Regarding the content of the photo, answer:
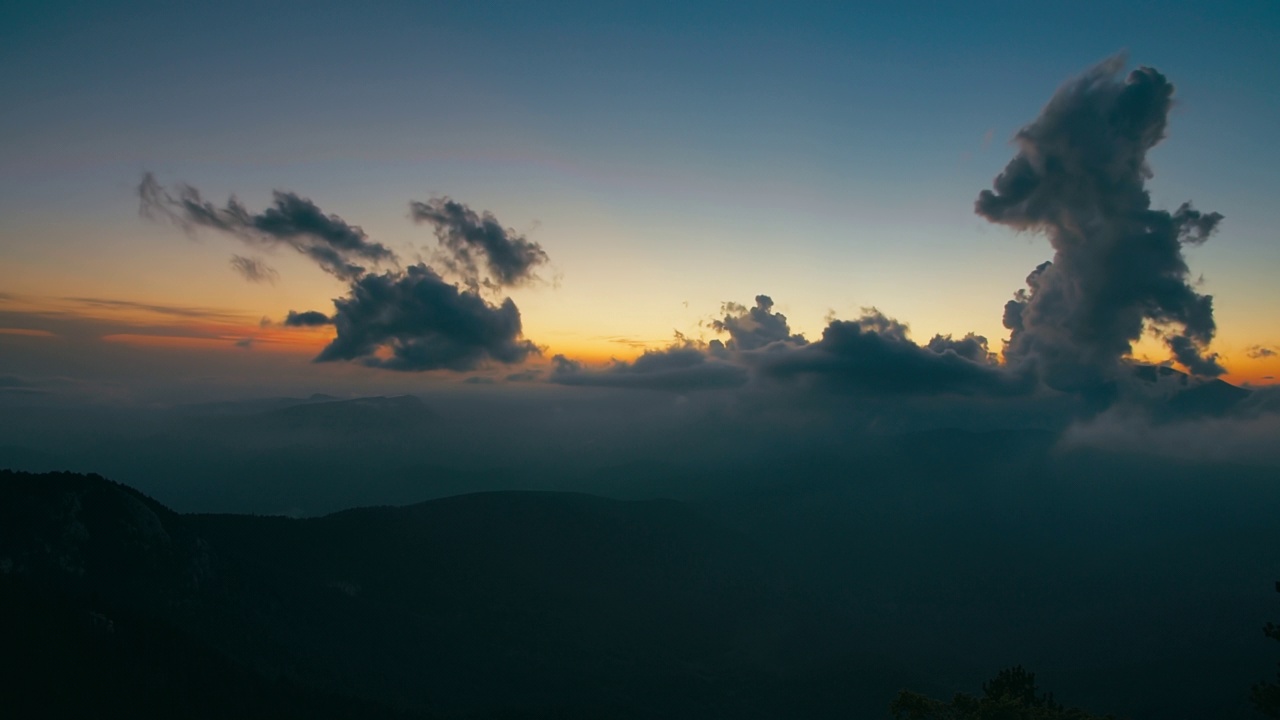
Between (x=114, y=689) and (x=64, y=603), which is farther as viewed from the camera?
(x=64, y=603)

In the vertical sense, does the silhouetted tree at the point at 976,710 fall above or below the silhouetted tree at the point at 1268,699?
below

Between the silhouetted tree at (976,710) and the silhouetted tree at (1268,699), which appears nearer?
the silhouetted tree at (1268,699)

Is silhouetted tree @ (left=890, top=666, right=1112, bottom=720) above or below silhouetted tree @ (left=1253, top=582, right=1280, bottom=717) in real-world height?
below

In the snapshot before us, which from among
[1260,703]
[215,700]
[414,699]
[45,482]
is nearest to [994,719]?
[1260,703]

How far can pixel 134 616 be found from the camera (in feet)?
371

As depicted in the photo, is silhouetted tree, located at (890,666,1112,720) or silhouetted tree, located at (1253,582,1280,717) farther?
silhouetted tree, located at (890,666,1112,720)

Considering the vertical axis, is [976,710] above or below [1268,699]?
below

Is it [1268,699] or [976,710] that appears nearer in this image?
[1268,699]

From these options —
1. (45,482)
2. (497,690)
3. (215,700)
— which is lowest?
(497,690)

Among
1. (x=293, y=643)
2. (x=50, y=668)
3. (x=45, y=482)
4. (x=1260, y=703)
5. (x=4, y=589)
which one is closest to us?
(x=1260, y=703)

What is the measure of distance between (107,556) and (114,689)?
203 ft

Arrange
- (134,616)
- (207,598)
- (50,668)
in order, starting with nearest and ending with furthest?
(50,668) → (134,616) → (207,598)

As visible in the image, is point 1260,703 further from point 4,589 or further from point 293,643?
point 293,643

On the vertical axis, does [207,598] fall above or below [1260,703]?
below
